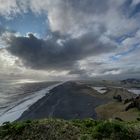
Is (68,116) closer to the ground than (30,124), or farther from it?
closer to the ground

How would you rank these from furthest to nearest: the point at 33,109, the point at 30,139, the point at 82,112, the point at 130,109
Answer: the point at 33,109, the point at 82,112, the point at 130,109, the point at 30,139

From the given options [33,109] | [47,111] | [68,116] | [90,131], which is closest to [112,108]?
[68,116]

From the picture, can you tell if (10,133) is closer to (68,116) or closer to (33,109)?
(68,116)

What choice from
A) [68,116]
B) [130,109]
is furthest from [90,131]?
[68,116]

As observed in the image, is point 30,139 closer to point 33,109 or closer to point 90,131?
point 90,131

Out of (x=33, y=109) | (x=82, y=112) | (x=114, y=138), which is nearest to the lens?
(x=114, y=138)

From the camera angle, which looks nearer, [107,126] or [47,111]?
[107,126]
